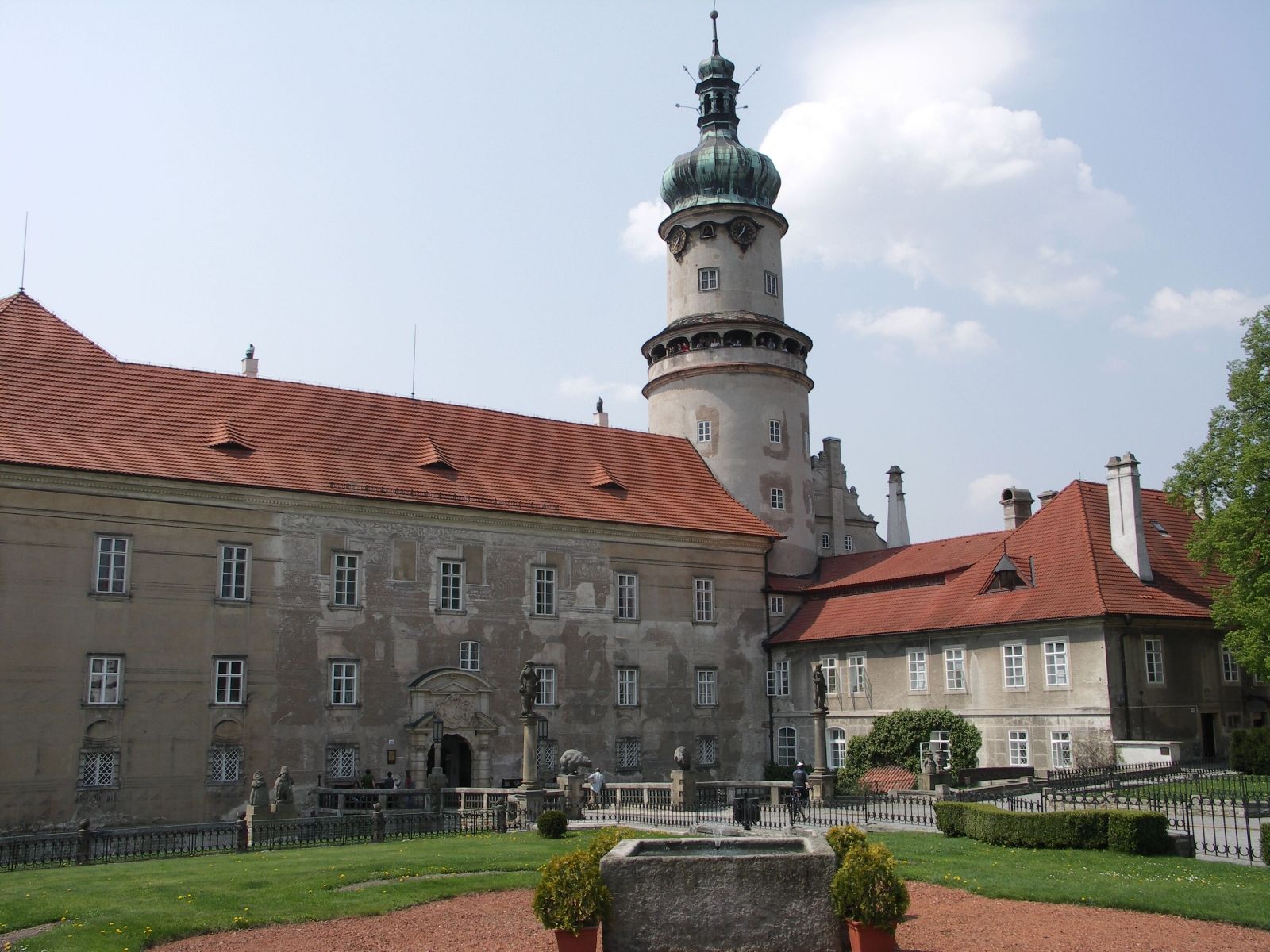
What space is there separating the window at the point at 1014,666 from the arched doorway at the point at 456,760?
1636cm

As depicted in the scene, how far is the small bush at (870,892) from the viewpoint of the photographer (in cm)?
1225

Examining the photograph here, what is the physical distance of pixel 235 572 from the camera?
34.7 m

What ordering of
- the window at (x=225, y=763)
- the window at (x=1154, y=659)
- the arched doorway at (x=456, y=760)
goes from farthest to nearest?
the arched doorway at (x=456, y=760)
the window at (x=1154, y=659)
the window at (x=225, y=763)

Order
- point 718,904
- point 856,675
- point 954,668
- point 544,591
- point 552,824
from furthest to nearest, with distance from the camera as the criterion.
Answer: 1. point 856,675
2. point 544,591
3. point 954,668
4. point 552,824
5. point 718,904

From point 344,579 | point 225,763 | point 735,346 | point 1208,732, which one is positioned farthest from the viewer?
point 735,346

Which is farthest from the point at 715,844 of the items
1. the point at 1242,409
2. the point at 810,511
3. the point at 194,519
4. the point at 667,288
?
the point at 667,288

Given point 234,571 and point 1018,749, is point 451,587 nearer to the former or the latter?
point 234,571

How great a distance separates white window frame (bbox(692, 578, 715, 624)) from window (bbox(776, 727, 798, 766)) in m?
4.93

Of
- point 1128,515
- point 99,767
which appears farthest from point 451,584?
point 1128,515

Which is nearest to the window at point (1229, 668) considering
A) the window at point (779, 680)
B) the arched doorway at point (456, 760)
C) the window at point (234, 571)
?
the window at point (779, 680)

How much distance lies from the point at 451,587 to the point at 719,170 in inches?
921

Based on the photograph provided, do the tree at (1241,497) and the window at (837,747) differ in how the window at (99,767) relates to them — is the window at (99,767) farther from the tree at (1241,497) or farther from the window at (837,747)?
the tree at (1241,497)

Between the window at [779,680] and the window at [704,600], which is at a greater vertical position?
the window at [704,600]

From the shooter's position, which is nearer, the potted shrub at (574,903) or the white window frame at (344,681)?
the potted shrub at (574,903)
